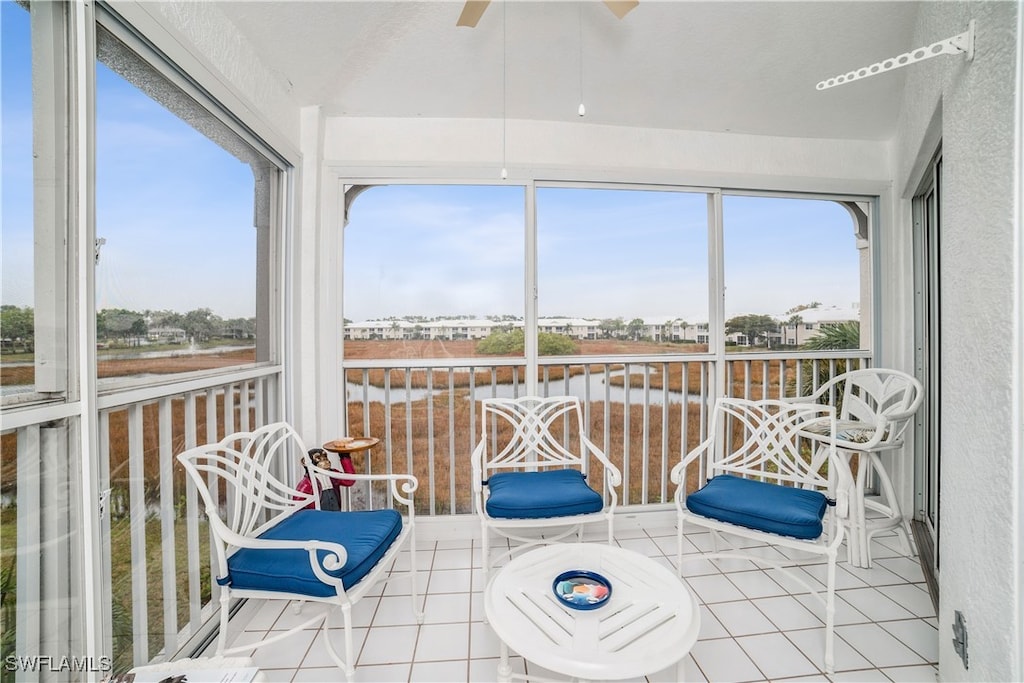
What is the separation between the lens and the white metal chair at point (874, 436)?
218 cm

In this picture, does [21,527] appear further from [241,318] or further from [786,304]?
[786,304]

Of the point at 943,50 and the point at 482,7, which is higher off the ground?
the point at 482,7

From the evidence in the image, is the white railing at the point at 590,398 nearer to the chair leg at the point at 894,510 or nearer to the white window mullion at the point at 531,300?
the white window mullion at the point at 531,300

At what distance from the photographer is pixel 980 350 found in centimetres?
120

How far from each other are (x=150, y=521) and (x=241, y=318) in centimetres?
95

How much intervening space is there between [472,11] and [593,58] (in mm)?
780

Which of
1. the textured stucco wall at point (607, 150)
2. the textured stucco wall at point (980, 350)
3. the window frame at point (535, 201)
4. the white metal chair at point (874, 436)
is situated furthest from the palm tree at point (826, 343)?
the textured stucco wall at point (980, 350)

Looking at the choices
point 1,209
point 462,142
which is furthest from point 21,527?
point 462,142

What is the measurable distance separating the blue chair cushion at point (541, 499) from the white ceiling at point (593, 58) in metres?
2.22

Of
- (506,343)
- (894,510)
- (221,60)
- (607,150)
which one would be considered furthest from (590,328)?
(221,60)

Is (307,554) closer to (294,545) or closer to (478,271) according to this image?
(294,545)

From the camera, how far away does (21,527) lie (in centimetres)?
101

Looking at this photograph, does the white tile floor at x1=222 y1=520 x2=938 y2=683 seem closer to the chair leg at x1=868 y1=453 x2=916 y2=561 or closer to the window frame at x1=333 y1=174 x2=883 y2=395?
the chair leg at x1=868 y1=453 x2=916 y2=561

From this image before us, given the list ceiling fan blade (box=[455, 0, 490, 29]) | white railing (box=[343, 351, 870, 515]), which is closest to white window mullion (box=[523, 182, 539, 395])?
white railing (box=[343, 351, 870, 515])
